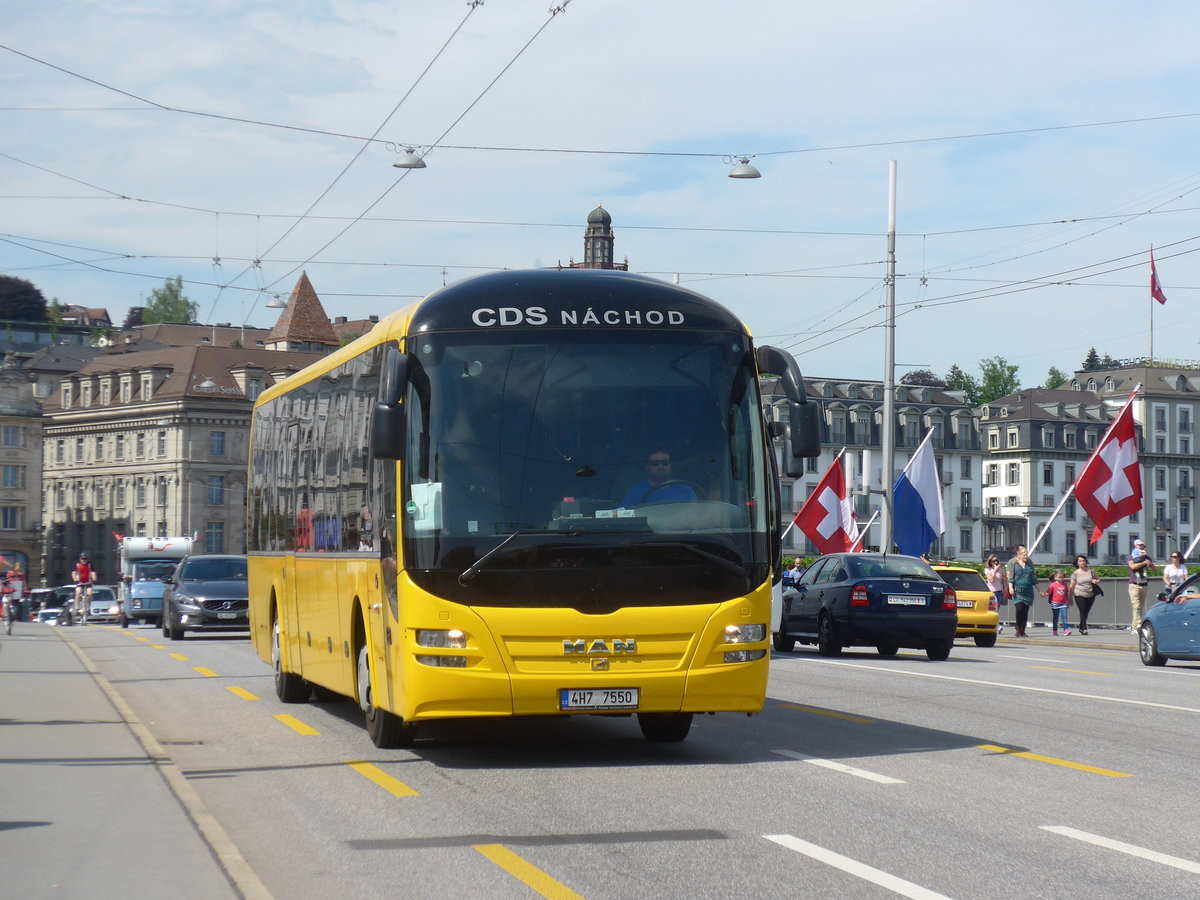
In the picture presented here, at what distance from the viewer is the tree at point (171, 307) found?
161500 mm

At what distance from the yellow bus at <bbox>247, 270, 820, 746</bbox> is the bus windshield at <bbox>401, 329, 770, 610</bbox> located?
0.04 ft

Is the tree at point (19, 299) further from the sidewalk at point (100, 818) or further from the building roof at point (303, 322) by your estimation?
the sidewalk at point (100, 818)

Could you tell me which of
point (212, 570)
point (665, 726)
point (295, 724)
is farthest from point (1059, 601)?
point (665, 726)

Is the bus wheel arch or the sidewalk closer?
the sidewalk

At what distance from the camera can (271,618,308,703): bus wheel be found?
16922 millimetres

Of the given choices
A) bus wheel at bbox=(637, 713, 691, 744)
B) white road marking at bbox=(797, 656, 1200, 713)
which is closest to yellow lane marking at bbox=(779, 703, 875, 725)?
bus wheel at bbox=(637, 713, 691, 744)

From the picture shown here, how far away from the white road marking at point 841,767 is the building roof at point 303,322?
129387mm

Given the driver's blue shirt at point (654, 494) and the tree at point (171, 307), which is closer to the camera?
the driver's blue shirt at point (654, 494)

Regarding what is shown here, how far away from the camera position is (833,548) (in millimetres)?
44656

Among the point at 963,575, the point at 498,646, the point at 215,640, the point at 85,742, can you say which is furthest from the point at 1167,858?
the point at 215,640

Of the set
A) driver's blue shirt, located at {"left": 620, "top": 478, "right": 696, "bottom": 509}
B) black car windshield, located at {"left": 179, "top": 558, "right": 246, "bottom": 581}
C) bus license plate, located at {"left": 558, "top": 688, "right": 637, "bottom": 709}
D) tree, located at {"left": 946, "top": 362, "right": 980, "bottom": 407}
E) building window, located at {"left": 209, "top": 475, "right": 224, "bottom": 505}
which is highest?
tree, located at {"left": 946, "top": 362, "right": 980, "bottom": 407}

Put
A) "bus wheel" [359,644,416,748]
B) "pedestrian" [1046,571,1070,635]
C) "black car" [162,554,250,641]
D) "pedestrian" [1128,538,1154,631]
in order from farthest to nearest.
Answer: "pedestrian" [1046,571,1070,635]
"pedestrian" [1128,538,1154,631]
"black car" [162,554,250,641]
"bus wheel" [359,644,416,748]

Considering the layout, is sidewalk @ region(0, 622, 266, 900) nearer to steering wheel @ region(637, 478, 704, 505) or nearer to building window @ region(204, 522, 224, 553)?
A: steering wheel @ region(637, 478, 704, 505)

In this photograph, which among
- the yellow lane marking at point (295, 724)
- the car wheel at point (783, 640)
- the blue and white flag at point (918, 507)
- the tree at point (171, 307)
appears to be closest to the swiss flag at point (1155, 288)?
the blue and white flag at point (918, 507)
